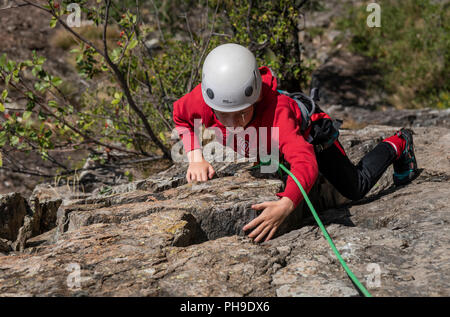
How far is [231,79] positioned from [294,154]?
2.30 feet

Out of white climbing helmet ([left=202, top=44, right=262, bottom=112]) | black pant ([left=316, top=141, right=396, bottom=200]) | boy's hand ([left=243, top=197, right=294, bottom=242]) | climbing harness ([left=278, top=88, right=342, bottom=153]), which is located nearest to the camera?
boy's hand ([left=243, top=197, right=294, bottom=242])

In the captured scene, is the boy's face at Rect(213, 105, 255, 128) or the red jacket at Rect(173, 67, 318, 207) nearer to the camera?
the red jacket at Rect(173, 67, 318, 207)

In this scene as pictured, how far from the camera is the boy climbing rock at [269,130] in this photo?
2.89 meters

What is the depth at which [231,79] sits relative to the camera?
9.58ft

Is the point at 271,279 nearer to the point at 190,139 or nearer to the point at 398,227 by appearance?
the point at 398,227

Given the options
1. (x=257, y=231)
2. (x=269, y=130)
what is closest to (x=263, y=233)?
(x=257, y=231)

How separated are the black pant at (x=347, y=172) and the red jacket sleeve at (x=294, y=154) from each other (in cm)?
83

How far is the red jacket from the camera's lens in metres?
2.89

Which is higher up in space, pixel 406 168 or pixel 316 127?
pixel 316 127

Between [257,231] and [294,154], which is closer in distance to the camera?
[257,231]

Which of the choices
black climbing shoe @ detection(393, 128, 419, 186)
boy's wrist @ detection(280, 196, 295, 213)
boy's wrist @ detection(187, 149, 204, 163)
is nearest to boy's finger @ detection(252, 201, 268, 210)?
boy's wrist @ detection(280, 196, 295, 213)

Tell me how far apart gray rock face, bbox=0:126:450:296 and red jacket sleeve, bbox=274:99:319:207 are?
12.3 inches

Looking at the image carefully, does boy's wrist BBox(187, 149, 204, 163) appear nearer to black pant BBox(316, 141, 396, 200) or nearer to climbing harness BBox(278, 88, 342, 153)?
climbing harness BBox(278, 88, 342, 153)

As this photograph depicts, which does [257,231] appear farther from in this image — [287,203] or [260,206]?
[287,203]
